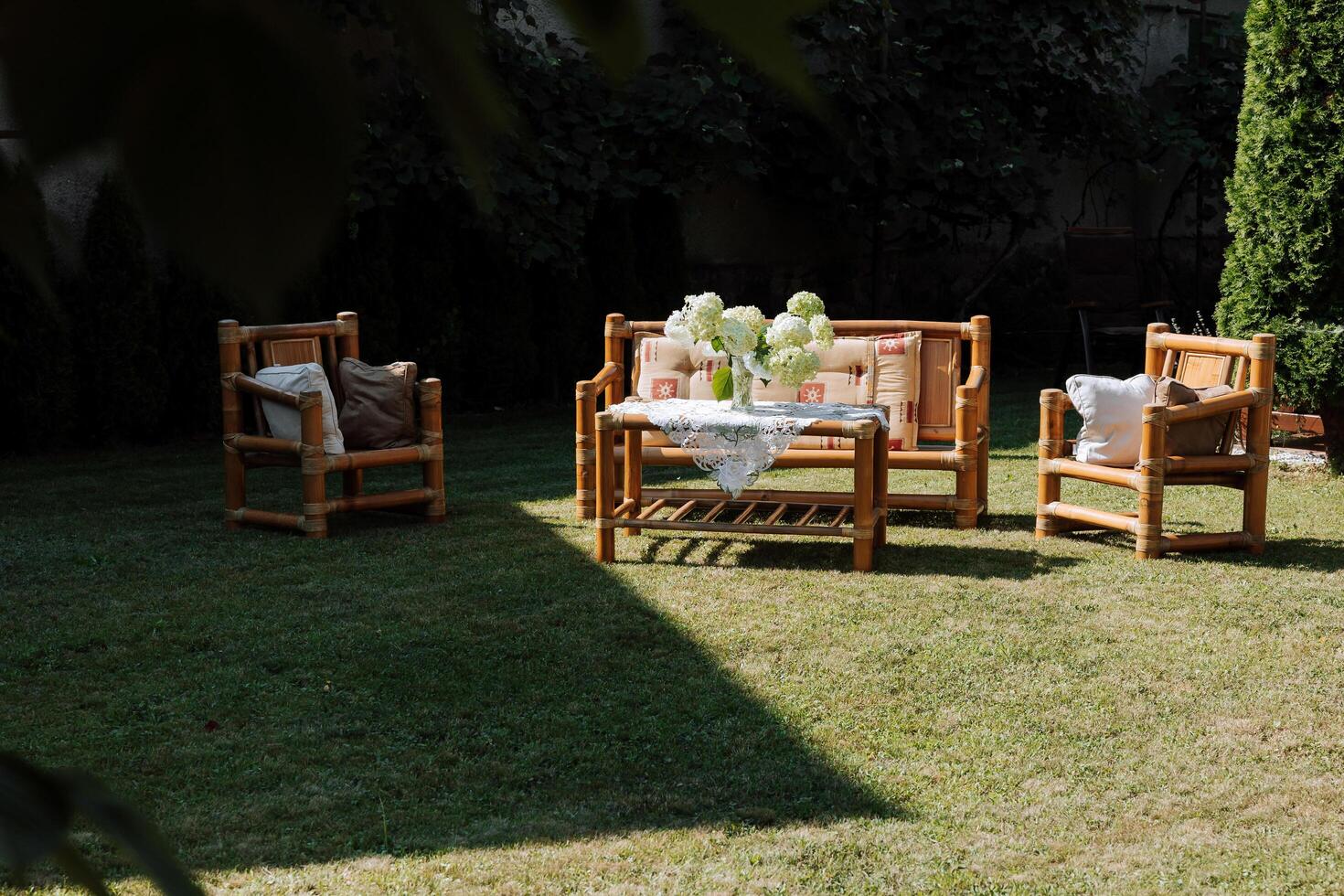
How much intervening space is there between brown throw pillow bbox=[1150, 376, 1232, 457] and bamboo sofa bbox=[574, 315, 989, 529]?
70 centimetres

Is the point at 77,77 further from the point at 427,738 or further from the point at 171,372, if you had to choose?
the point at 171,372

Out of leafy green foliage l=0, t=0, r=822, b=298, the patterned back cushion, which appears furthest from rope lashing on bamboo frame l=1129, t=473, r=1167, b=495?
leafy green foliage l=0, t=0, r=822, b=298

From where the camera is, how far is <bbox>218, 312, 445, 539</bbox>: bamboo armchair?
4.95 meters

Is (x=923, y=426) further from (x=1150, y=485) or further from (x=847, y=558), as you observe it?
(x=1150, y=485)

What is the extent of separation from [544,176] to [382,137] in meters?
0.09

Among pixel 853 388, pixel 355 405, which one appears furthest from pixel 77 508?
pixel 853 388

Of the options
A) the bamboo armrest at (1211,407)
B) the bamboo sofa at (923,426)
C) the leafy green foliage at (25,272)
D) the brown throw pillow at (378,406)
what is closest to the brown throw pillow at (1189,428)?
the bamboo armrest at (1211,407)

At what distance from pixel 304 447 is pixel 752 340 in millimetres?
1615

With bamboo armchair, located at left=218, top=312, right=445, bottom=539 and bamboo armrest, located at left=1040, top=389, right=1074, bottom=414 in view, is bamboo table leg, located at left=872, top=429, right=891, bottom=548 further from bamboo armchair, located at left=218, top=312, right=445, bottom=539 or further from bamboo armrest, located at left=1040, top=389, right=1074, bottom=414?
bamboo armchair, located at left=218, top=312, right=445, bottom=539

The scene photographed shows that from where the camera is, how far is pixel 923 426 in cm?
543

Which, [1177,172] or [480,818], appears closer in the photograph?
[480,818]

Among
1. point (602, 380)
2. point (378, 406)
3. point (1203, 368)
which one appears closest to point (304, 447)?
point (378, 406)

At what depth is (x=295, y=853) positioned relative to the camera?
7.89ft

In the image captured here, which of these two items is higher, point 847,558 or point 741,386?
point 741,386
